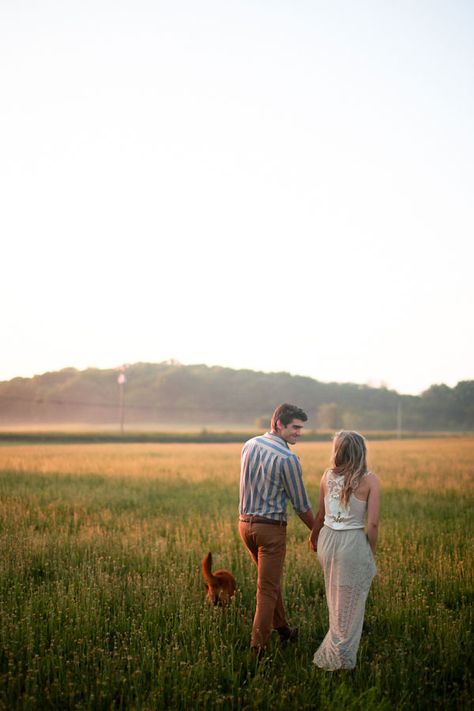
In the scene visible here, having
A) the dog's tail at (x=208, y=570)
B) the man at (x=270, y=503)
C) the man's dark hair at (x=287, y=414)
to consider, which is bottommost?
the dog's tail at (x=208, y=570)

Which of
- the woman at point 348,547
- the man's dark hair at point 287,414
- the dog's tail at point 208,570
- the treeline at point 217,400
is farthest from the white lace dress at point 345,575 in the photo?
the treeline at point 217,400

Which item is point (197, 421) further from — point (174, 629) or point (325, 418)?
point (174, 629)

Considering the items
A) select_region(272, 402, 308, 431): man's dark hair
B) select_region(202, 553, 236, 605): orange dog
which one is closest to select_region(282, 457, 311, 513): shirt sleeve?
select_region(272, 402, 308, 431): man's dark hair

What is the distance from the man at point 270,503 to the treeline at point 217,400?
270 ft

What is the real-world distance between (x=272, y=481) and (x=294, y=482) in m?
0.20

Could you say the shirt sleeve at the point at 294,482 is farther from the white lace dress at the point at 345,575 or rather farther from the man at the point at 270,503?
the white lace dress at the point at 345,575

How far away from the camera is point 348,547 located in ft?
16.5

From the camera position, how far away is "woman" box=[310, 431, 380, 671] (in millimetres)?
4977

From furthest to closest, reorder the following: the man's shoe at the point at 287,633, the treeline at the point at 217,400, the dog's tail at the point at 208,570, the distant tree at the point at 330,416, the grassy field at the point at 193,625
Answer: the distant tree at the point at 330,416, the treeline at the point at 217,400, the dog's tail at the point at 208,570, the man's shoe at the point at 287,633, the grassy field at the point at 193,625

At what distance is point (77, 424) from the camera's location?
10206cm

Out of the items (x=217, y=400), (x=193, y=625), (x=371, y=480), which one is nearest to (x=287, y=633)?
(x=193, y=625)

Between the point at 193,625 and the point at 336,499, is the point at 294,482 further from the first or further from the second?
the point at 193,625

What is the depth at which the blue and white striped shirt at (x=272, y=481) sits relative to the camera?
5238mm

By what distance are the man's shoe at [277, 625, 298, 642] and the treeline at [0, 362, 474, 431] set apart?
81838 mm
